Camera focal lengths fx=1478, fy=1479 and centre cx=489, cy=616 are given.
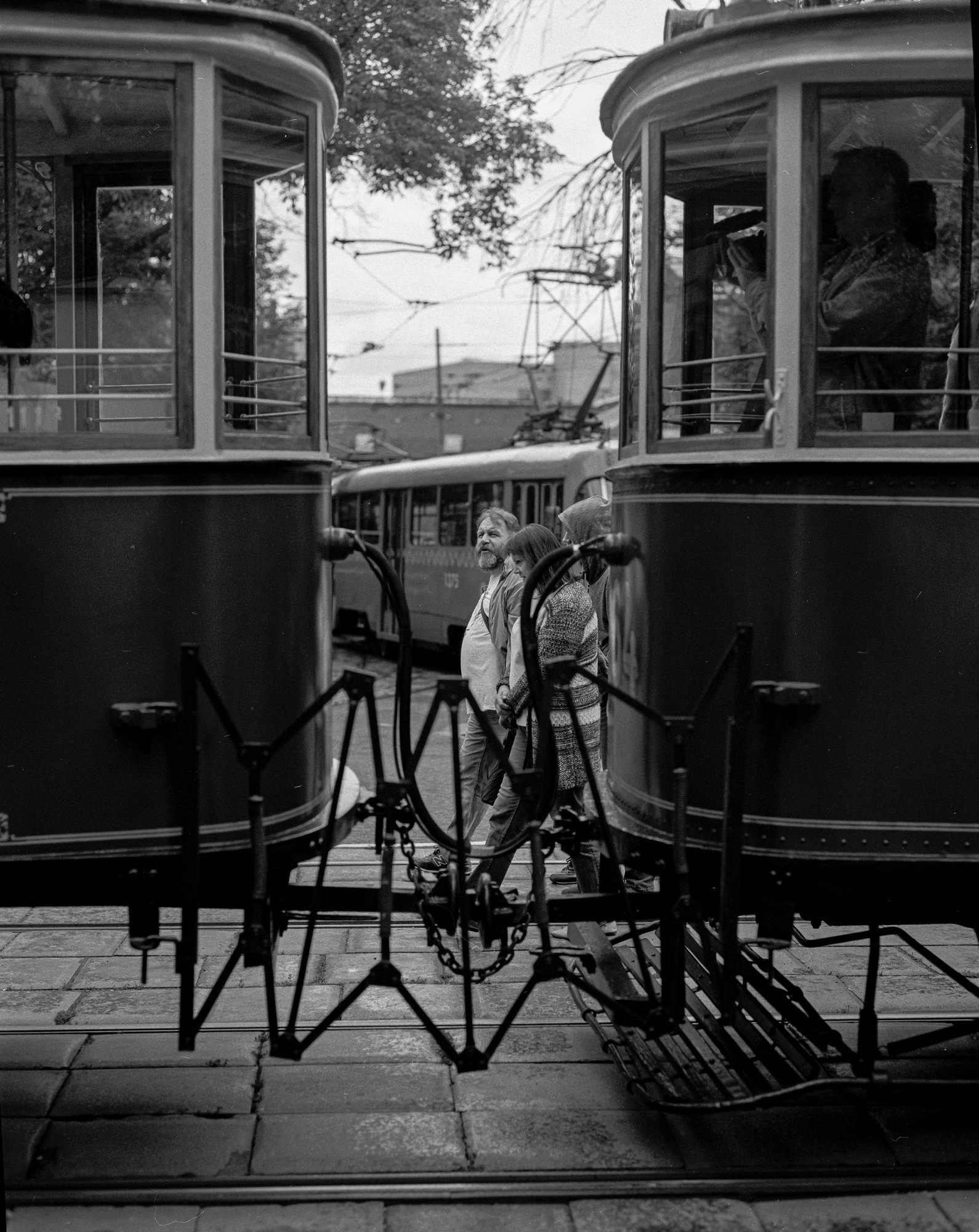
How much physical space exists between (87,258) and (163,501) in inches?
45.4

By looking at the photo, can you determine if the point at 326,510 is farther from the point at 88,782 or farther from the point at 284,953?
the point at 284,953

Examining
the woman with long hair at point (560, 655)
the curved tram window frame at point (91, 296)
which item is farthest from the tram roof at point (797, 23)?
the woman with long hair at point (560, 655)

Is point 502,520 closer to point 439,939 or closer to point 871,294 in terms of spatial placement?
point 439,939

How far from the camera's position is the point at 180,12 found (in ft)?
12.1

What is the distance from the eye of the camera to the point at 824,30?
3721 millimetres

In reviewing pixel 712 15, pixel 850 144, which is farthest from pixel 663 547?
pixel 712 15

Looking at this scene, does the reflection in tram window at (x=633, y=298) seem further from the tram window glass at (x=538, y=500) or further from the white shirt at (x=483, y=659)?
the tram window glass at (x=538, y=500)

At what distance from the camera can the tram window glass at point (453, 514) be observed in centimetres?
1864

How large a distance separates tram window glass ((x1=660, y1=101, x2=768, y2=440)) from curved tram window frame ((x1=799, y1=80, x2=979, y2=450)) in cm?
12

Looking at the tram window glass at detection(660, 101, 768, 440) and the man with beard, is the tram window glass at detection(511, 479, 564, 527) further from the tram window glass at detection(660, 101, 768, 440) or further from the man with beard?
the tram window glass at detection(660, 101, 768, 440)

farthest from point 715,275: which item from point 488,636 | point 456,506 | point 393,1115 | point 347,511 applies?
point 347,511

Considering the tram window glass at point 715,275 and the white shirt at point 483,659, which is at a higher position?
the tram window glass at point 715,275

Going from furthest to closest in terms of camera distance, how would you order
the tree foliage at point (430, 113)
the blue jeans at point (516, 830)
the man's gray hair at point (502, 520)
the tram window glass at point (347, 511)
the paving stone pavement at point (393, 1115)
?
the tram window glass at point (347, 511)
the tree foliage at point (430, 113)
the man's gray hair at point (502, 520)
the blue jeans at point (516, 830)
the paving stone pavement at point (393, 1115)

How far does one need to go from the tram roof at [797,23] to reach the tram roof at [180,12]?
93 centimetres
